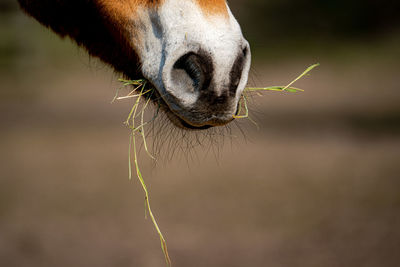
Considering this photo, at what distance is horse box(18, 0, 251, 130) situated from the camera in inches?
68.3

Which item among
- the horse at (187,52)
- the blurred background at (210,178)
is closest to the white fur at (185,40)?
the horse at (187,52)

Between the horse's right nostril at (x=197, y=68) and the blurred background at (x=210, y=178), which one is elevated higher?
the horse's right nostril at (x=197, y=68)

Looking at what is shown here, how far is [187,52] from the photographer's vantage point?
175 cm

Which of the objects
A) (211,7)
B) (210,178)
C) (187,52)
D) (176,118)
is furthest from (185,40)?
(210,178)

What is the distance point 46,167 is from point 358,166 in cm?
381

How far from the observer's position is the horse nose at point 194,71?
174cm

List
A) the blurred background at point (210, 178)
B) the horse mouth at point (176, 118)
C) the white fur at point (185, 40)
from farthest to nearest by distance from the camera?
the blurred background at point (210, 178), the horse mouth at point (176, 118), the white fur at point (185, 40)

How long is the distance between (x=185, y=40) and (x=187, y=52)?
0.05 m

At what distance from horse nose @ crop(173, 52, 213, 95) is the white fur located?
0.02 meters

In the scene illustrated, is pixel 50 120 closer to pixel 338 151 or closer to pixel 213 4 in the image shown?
pixel 338 151

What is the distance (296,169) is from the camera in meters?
5.75

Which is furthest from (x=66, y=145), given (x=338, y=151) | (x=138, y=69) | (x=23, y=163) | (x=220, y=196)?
(x=138, y=69)

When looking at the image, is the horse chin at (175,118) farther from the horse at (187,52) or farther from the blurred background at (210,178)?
the blurred background at (210,178)

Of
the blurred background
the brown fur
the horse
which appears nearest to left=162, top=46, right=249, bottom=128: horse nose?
the horse
